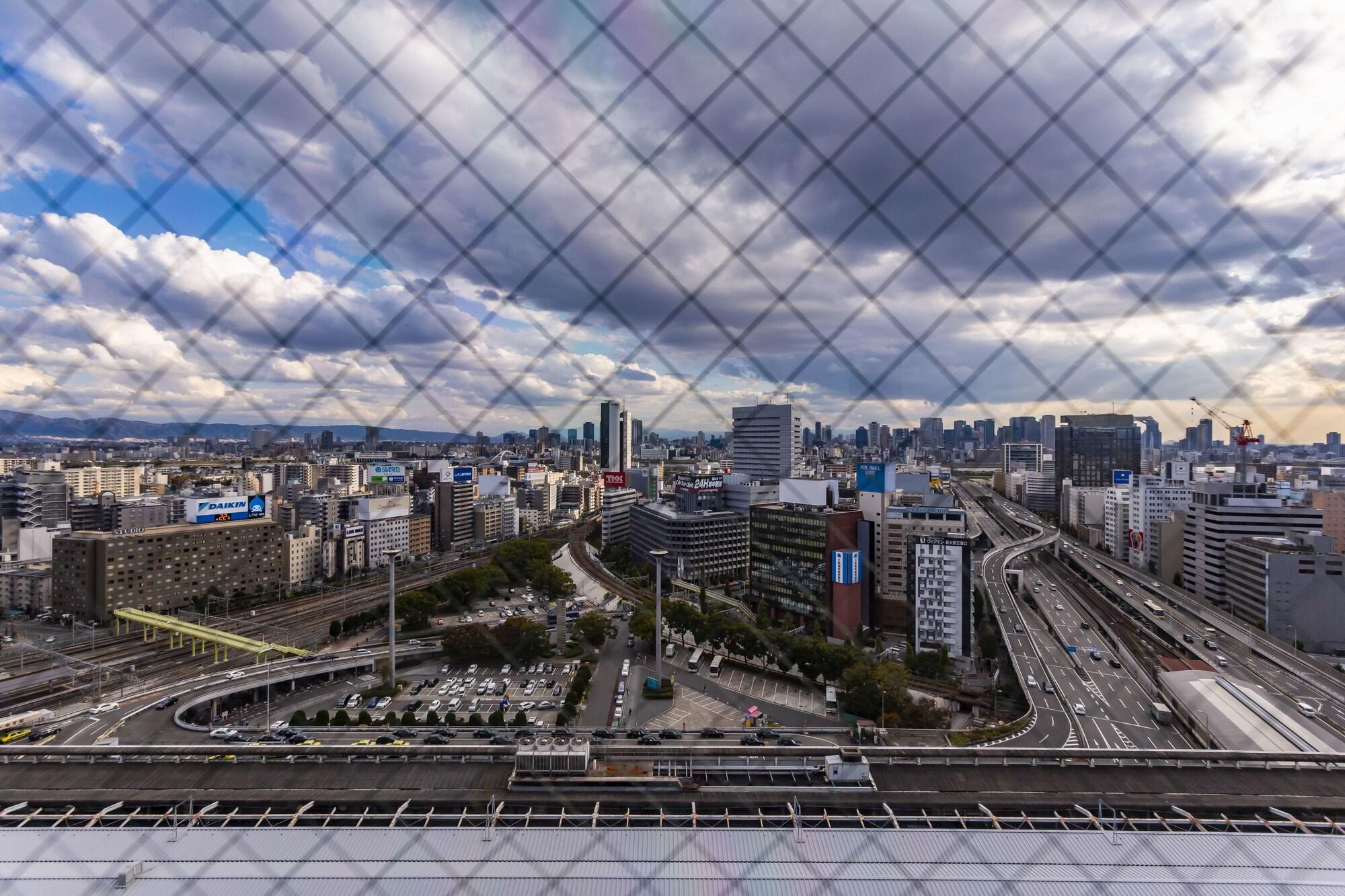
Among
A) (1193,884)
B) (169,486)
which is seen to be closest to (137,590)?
(169,486)

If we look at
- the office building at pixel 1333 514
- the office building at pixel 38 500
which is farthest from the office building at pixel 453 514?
the office building at pixel 1333 514

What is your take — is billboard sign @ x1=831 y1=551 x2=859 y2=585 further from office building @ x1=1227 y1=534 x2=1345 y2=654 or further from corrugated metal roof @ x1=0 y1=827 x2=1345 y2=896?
corrugated metal roof @ x1=0 y1=827 x2=1345 y2=896

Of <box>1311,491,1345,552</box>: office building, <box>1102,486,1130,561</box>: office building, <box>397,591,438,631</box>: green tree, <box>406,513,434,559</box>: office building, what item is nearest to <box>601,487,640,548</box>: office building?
<box>406,513,434,559</box>: office building

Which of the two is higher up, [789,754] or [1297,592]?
[789,754]

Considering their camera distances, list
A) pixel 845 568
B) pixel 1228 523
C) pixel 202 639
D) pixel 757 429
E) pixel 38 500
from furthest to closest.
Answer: pixel 38 500
pixel 1228 523
pixel 845 568
pixel 202 639
pixel 757 429

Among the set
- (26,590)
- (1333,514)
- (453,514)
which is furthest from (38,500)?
(1333,514)

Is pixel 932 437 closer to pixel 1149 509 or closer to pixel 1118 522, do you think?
pixel 1149 509
